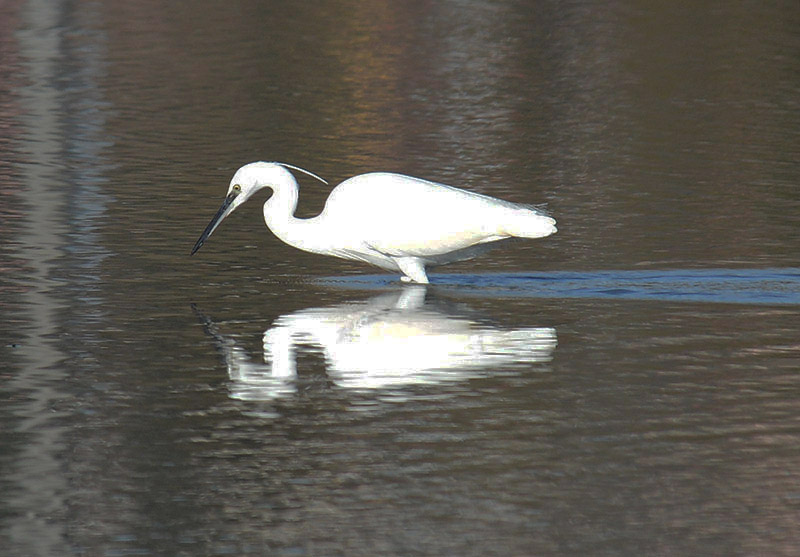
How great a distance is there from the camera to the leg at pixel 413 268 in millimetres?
12164

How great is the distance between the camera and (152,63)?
25344 mm

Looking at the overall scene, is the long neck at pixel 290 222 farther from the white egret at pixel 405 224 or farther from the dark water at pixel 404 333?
the dark water at pixel 404 333

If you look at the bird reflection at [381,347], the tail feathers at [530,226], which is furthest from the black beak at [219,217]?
the tail feathers at [530,226]

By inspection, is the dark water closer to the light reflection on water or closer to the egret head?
the light reflection on water

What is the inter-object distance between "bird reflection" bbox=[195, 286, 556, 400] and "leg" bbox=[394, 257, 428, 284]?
74 cm

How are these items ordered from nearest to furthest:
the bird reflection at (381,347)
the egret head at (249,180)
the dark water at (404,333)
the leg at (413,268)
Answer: the dark water at (404,333), the bird reflection at (381,347), the leg at (413,268), the egret head at (249,180)

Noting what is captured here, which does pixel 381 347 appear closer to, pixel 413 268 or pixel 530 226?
pixel 530 226

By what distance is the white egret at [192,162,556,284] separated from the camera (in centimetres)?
1173

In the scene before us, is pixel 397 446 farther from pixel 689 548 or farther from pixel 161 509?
pixel 689 548

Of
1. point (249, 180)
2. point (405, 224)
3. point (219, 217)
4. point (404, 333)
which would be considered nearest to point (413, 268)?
point (405, 224)

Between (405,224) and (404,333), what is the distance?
4.90ft

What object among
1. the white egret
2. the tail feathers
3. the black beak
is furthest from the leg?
the black beak

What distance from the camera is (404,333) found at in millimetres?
10484

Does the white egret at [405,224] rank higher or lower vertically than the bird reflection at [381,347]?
higher
